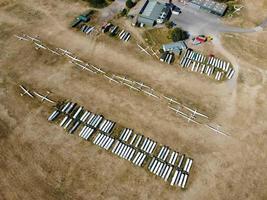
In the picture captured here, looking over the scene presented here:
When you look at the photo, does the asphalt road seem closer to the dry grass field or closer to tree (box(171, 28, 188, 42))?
the dry grass field

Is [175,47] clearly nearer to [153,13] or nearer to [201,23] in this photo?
[201,23]

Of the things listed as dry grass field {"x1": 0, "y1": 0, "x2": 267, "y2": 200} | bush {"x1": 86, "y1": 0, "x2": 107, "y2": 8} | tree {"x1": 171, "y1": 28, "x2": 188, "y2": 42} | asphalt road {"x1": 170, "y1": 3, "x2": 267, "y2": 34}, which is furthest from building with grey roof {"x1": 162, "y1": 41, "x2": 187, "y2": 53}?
bush {"x1": 86, "y1": 0, "x2": 107, "y2": 8}

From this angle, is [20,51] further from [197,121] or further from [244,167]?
[244,167]

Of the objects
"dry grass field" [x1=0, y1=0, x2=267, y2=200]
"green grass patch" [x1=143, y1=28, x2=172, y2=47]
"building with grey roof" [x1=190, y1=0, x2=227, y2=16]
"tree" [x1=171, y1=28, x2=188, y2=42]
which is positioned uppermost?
"building with grey roof" [x1=190, y1=0, x2=227, y2=16]

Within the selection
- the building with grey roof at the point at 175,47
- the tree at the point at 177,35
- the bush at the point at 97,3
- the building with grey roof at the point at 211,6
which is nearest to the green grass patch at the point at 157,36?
the tree at the point at 177,35

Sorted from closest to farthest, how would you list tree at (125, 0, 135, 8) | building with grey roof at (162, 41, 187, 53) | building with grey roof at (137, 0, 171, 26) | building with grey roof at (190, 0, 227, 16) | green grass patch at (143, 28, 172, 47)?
building with grey roof at (162, 41, 187, 53), green grass patch at (143, 28, 172, 47), building with grey roof at (137, 0, 171, 26), building with grey roof at (190, 0, 227, 16), tree at (125, 0, 135, 8)

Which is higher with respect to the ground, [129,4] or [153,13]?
[153,13]

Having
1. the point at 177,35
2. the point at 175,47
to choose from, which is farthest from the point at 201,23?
the point at 175,47

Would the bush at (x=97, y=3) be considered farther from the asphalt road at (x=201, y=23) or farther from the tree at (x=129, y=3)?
the asphalt road at (x=201, y=23)
